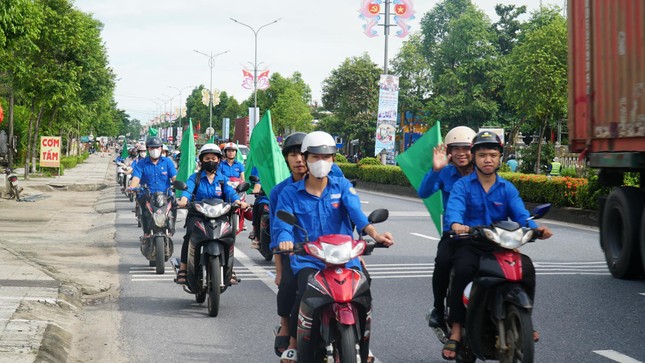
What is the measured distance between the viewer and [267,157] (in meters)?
11.4

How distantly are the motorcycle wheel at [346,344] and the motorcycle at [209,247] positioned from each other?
3.78 meters

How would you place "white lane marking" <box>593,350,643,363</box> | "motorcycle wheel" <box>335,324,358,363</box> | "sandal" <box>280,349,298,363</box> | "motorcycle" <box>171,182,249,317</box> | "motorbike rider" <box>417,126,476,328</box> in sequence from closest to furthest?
"motorcycle wheel" <box>335,324,358,363</box>
"sandal" <box>280,349,298,363</box>
"white lane marking" <box>593,350,643,363</box>
"motorbike rider" <box>417,126,476,328</box>
"motorcycle" <box>171,182,249,317</box>

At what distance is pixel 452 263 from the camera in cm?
620

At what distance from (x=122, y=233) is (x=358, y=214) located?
12853mm

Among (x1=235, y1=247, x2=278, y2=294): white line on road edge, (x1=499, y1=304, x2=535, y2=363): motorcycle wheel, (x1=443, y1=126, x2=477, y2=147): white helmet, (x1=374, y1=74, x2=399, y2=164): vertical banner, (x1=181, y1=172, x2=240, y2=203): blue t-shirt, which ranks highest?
(x1=374, y1=74, x2=399, y2=164): vertical banner

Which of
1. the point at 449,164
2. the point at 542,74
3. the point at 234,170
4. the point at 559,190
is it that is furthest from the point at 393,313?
the point at 542,74

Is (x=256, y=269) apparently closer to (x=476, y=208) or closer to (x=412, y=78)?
(x=476, y=208)

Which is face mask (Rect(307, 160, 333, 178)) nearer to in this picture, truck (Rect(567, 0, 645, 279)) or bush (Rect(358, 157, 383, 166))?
truck (Rect(567, 0, 645, 279))

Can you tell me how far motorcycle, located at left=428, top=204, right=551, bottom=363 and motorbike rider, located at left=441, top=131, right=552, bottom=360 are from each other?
0.41ft

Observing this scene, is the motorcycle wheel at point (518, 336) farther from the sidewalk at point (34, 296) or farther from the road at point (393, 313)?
the sidewalk at point (34, 296)

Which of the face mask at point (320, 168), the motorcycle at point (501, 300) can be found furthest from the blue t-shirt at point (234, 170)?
the motorcycle at point (501, 300)

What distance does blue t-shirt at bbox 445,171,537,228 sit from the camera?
602cm

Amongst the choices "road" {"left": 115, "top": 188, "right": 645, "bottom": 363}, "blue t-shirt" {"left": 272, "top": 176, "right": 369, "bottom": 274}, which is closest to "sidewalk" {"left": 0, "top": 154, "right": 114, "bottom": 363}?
"road" {"left": 115, "top": 188, "right": 645, "bottom": 363}

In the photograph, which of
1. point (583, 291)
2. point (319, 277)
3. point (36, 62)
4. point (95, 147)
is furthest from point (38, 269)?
point (95, 147)
